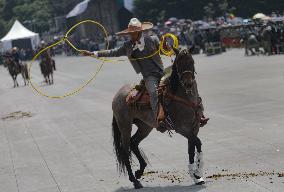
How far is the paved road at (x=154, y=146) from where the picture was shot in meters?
10.4

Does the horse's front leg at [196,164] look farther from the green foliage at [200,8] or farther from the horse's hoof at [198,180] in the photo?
the green foliage at [200,8]

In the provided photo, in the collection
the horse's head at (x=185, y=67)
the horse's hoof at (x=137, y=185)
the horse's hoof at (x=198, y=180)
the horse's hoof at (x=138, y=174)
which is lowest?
the horse's hoof at (x=137, y=185)

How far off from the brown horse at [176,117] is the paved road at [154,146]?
0.37 m

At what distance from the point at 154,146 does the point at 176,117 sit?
13.3 feet

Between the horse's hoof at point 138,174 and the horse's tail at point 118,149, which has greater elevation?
the horse's tail at point 118,149

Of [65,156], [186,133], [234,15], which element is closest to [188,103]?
[186,133]

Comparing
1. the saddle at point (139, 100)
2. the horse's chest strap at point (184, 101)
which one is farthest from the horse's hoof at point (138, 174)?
the horse's chest strap at point (184, 101)

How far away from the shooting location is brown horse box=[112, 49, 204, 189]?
9359 mm

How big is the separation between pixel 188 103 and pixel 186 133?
44 cm

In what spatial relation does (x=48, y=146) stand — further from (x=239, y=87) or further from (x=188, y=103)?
(x=239, y=87)

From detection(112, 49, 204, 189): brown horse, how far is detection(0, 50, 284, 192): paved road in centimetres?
37

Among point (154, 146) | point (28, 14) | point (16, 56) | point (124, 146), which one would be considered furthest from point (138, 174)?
point (28, 14)

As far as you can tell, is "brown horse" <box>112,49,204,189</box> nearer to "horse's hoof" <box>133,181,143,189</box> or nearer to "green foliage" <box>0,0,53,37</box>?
"horse's hoof" <box>133,181,143,189</box>

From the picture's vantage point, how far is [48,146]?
49.8 feet
